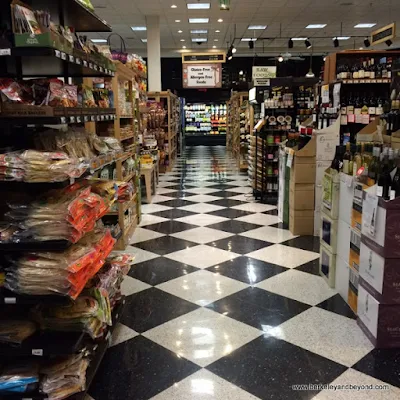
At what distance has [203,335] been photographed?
9.18ft

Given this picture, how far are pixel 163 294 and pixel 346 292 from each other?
139cm

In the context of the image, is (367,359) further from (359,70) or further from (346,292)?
(359,70)

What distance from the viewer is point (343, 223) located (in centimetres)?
328

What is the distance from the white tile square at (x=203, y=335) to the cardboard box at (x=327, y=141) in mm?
2462

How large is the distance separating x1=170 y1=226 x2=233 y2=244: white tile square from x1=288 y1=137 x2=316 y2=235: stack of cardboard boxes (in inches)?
31.6

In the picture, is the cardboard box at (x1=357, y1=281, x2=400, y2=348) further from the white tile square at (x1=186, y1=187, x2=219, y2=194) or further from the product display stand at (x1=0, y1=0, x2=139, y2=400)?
the white tile square at (x1=186, y1=187, x2=219, y2=194)

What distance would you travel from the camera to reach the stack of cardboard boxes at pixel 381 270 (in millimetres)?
2492

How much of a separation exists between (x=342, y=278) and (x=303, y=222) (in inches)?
67.9

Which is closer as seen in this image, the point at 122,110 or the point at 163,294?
the point at 163,294

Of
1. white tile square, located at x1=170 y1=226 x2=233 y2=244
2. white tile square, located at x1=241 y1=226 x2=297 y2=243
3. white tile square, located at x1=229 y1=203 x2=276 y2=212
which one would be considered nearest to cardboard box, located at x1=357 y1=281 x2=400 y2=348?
white tile square, located at x1=241 y1=226 x2=297 y2=243

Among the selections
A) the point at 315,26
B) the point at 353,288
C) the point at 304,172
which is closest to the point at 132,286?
the point at 353,288

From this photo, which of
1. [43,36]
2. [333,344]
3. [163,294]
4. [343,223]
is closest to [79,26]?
[43,36]

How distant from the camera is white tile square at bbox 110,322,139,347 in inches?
108

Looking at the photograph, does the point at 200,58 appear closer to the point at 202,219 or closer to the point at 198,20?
the point at 198,20
